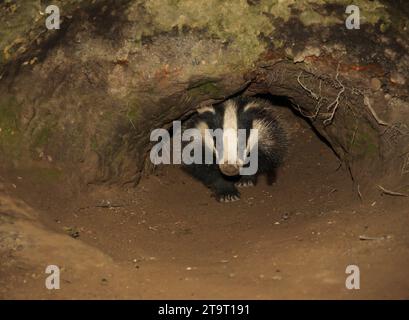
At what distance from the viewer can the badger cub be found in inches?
203

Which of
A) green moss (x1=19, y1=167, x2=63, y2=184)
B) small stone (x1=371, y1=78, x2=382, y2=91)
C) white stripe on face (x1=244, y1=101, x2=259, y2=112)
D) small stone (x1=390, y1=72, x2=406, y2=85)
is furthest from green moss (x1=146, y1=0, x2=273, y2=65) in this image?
green moss (x1=19, y1=167, x2=63, y2=184)

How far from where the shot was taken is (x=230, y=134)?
5148mm

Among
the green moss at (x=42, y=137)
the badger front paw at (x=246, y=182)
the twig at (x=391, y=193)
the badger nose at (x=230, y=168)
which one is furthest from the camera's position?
the badger front paw at (x=246, y=182)

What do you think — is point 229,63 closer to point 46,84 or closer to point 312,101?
point 312,101

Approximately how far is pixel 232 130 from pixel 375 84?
4.54ft

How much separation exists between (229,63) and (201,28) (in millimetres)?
388

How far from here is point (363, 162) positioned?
4.73m

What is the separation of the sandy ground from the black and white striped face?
518 mm

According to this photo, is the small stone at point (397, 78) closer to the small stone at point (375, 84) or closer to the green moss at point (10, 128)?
the small stone at point (375, 84)

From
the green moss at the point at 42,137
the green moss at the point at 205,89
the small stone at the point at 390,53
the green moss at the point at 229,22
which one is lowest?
the green moss at the point at 42,137

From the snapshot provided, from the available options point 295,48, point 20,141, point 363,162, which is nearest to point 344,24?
point 295,48

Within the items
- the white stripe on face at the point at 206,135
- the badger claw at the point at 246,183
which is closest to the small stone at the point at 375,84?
the white stripe on face at the point at 206,135

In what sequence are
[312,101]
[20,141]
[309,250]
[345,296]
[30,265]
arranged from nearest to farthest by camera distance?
[345,296] → [30,265] → [309,250] → [20,141] → [312,101]

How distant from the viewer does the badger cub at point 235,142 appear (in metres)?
5.15
